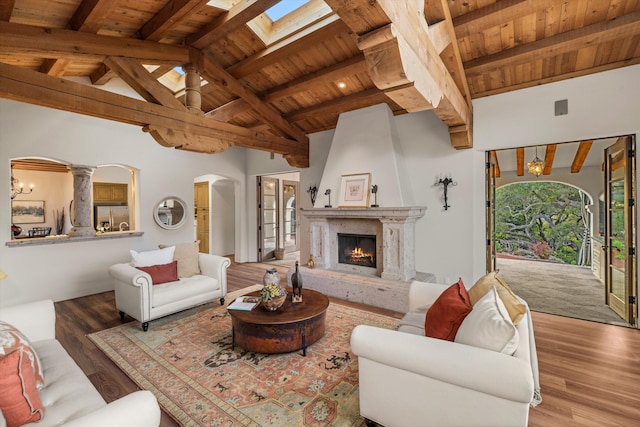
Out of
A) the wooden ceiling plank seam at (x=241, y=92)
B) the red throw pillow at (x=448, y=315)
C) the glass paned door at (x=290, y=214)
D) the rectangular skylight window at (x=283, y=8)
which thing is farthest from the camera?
the glass paned door at (x=290, y=214)

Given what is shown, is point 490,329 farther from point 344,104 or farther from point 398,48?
point 344,104

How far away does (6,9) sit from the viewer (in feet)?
7.83

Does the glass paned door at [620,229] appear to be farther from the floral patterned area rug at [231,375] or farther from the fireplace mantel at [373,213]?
the floral patterned area rug at [231,375]

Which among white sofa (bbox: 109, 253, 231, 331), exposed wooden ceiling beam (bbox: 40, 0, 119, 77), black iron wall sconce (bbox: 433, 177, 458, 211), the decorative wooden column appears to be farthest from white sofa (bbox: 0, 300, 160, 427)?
black iron wall sconce (bbox: 433, 177, 458, 211)

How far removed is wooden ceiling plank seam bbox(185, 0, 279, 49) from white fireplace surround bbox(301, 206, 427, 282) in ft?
8.86

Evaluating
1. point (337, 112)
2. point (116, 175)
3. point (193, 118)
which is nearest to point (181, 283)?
point (193, 118)

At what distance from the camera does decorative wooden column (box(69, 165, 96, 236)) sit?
444 centimetres

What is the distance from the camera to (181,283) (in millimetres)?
3580

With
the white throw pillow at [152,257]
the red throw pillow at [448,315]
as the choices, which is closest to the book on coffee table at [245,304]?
the white throw pillow at [152,257]

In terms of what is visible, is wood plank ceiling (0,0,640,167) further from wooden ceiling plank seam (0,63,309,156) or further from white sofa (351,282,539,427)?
white sofa (351,282,539,427)

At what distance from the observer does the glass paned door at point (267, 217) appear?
718cm

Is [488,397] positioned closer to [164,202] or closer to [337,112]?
[337,112]

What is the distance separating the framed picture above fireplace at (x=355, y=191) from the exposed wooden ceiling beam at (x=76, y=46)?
279 cm

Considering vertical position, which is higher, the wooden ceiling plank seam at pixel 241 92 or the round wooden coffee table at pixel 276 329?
the wooden ceiling plank seam at pixel 241 92
